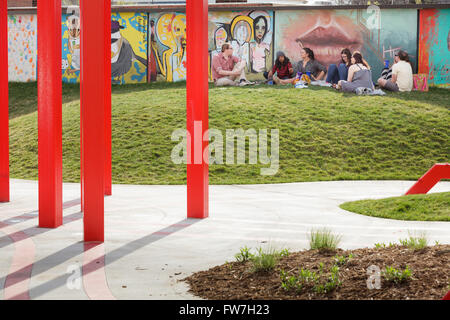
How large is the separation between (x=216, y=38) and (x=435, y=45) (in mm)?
9855

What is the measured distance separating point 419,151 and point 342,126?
2.94 meters

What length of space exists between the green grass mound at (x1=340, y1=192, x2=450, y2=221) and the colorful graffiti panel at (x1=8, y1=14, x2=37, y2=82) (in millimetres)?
22612

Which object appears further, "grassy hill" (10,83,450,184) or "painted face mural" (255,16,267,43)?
"painted face mural" (255,16,267,43)

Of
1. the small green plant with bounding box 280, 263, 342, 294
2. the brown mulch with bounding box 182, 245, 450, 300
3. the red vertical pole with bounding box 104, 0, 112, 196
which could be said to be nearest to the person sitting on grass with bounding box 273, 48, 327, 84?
the red vertical pole with bounding box 104, 0, 112, 196

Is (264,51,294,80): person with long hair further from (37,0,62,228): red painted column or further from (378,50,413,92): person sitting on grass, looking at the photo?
(37,0,62,228): red painted column

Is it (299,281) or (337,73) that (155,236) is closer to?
(299,281)

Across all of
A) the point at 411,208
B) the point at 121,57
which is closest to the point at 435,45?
the point at 121,57

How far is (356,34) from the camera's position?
2730 cm

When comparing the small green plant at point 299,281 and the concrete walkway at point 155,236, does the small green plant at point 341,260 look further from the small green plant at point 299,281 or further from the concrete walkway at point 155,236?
the concrete walkway at point 155,236

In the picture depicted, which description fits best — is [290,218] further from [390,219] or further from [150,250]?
[150,250]

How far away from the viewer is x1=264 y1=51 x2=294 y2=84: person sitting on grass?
27250mm

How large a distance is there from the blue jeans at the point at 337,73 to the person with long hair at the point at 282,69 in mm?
1676

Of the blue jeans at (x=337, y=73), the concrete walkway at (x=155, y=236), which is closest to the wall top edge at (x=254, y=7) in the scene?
the blue jeans at (x=337, y=73)
